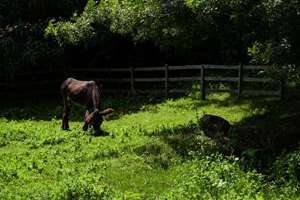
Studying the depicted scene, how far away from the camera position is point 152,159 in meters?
12.3

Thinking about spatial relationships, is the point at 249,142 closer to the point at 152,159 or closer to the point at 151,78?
the point at 152,159

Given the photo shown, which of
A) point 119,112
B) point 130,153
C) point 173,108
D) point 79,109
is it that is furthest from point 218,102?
point 130,153

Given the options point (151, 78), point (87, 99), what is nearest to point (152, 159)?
point (87, 99)

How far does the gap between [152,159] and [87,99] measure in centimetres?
502

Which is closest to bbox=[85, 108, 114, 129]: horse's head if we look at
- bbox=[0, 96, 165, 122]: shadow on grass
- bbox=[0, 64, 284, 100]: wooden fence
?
bbox=[0, 96, 165, 122]: shadow on grass

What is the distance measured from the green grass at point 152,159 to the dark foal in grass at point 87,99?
1.49ft

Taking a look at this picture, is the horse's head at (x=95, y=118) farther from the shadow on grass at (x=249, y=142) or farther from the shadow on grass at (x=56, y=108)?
the shadow on grass at (x=56, y=108)

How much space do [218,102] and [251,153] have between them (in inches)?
400

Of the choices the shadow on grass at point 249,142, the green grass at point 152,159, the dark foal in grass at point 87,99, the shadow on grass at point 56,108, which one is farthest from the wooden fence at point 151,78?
the shadow on grass at point 249,142

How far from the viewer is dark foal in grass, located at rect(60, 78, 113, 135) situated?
52.1 feet

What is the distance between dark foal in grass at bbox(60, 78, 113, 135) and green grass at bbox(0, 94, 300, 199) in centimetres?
46

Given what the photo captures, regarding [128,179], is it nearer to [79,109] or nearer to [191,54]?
[79,109]

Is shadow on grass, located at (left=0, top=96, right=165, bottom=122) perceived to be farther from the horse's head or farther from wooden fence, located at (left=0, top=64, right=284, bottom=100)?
the horse's head

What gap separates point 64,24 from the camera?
23.3 meters
